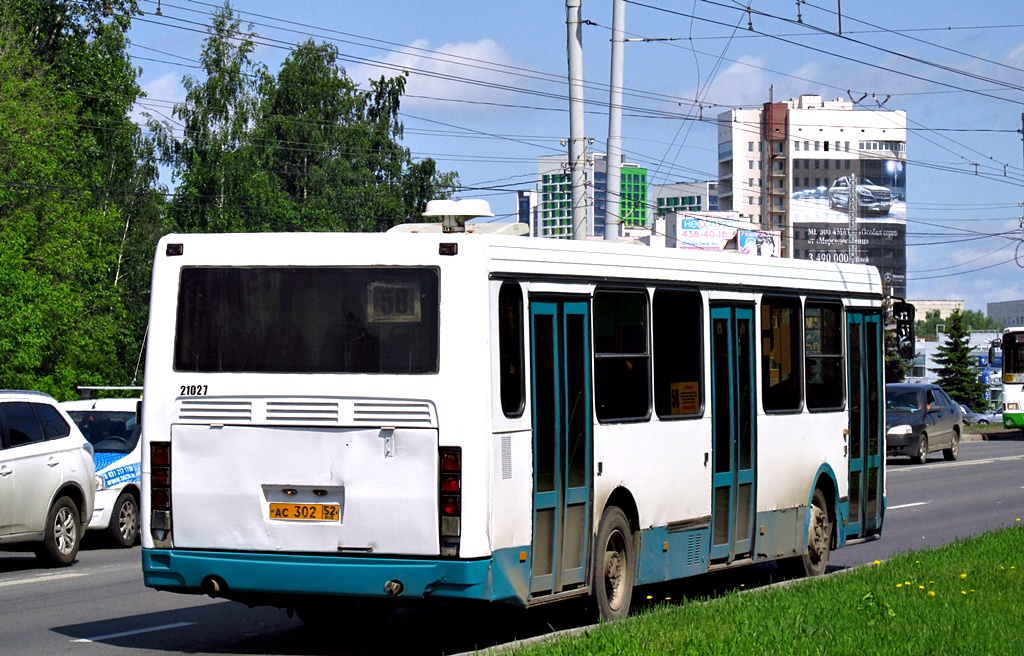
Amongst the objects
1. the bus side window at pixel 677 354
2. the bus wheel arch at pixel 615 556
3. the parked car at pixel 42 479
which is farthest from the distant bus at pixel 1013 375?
the bus wheel arch at pixel 615 556

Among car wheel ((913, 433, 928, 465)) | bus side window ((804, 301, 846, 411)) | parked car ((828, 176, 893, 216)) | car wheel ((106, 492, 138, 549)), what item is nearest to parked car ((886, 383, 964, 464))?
car wheel ((913, 433, 928, 465))

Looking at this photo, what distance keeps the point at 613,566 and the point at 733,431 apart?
7.23ft

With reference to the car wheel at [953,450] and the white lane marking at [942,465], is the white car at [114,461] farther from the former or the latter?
the car wheel at [953,450]

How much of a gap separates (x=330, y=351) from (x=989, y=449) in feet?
123

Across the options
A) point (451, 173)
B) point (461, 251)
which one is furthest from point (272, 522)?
point (451, 173)

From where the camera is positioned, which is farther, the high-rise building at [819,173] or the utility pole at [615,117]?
the high-rise building at [819,173]

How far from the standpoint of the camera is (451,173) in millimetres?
80250

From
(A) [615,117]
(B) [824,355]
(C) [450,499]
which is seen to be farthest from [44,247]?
(C) [450,499]

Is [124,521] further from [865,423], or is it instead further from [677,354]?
[677,354]

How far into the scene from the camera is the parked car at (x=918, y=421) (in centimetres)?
3462

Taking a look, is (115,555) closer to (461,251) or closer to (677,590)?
(677,590)

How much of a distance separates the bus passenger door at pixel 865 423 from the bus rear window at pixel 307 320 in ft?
22.0

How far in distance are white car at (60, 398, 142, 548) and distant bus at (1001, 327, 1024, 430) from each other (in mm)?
36810

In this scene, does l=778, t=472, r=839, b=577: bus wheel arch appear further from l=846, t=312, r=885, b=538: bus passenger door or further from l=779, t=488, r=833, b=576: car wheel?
l=846, t=312, r=885, b=538: bus passenger door
